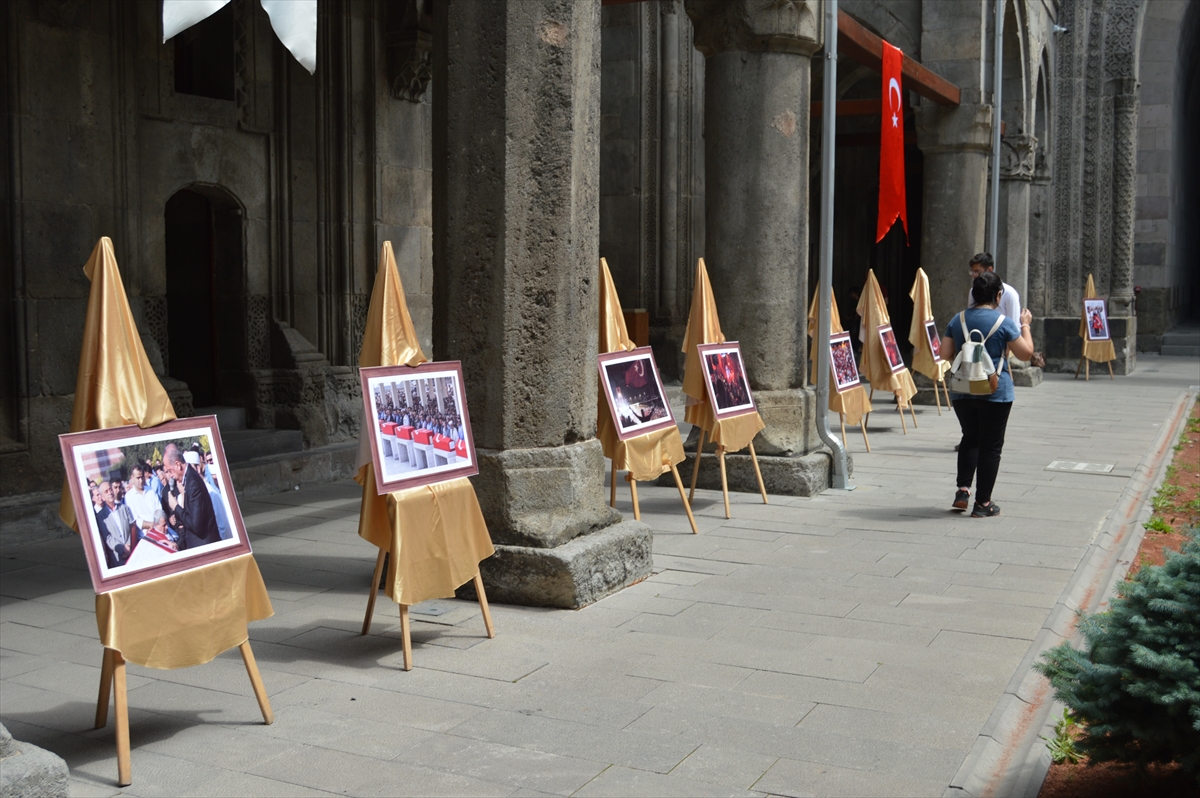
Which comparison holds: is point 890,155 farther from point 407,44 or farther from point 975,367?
point 407,44

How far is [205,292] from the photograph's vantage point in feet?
34.1

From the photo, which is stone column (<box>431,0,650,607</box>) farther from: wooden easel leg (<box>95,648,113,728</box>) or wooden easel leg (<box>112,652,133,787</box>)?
wooden easel leg (<box>112,652,133,787</box>)

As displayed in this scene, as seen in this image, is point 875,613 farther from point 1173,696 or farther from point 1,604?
point 1,604

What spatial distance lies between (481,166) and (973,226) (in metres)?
11.3

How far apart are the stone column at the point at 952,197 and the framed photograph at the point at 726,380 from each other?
313 inches

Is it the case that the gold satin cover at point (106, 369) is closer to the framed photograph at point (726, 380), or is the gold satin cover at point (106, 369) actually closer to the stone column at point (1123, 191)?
the framed photograph at point (726, 380)

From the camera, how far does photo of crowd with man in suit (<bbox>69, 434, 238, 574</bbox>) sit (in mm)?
3791

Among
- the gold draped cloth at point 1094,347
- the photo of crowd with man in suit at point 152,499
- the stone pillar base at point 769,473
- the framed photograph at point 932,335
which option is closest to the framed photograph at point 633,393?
the stone pillar base at point 769,473

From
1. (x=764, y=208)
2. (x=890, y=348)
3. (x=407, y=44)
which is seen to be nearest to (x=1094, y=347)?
(x=890, y=348)

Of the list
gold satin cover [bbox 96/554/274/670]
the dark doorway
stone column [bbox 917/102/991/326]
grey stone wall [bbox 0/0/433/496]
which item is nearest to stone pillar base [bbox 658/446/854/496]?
grey stone wall [bbox 0/0/433/496]

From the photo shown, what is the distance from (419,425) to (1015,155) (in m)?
16.4

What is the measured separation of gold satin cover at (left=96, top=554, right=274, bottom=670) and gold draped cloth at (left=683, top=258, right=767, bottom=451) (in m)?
4.45

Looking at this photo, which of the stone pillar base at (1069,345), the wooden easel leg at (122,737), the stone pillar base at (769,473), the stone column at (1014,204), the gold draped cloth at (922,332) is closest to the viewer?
the wooden easel leg at (122,737)

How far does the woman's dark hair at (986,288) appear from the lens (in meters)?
8.09
